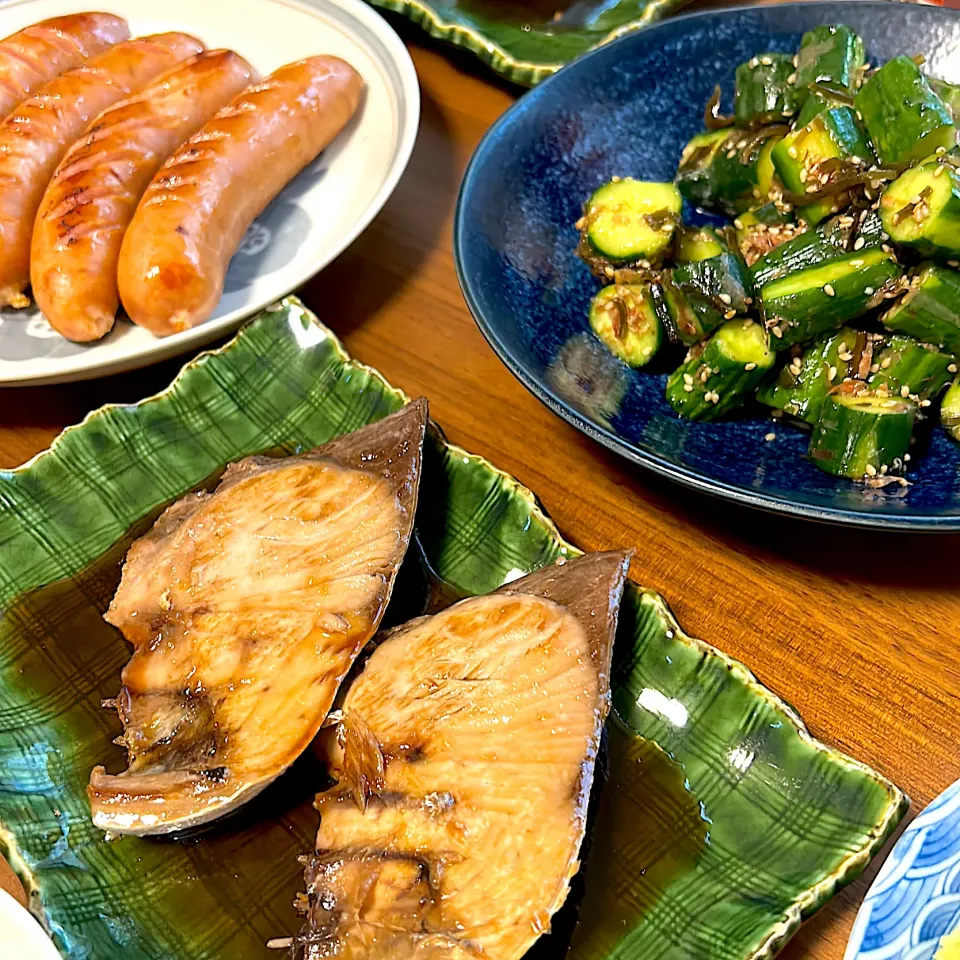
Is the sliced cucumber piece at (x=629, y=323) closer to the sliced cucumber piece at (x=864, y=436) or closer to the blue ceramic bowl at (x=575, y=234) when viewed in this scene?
the blue ceramic bowl at (x=575, y=234)

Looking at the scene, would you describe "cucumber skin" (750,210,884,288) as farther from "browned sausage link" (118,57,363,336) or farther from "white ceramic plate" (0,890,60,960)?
"white ceramic plate" (0,890,60,960)

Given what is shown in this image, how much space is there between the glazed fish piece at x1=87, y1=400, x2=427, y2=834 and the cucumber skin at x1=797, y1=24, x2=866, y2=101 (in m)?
1.44

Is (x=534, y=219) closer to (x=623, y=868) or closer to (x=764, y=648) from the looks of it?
(x=764, y=648)

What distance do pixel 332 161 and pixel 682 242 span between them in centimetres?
132

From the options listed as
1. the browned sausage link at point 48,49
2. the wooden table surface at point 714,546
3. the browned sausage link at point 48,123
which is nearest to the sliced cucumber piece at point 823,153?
the wooden table surface at point 714,546

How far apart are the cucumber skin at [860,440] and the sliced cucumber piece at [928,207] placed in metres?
0.36

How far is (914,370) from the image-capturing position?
2.05 m

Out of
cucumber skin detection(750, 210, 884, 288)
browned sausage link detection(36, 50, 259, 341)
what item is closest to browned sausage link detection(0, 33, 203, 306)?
browned sausage link detection(36, 50, 259, 341)

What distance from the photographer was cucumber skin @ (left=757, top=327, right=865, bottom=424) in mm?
2102

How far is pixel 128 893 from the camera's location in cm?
159

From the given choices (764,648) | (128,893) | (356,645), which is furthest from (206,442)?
(764,648)

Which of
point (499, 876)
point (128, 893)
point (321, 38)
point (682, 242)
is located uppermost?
point (321, 38)

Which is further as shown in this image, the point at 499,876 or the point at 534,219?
the point at 534,219

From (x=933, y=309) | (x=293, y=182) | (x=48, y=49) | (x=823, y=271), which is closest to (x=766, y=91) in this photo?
(x=823, y=271)
